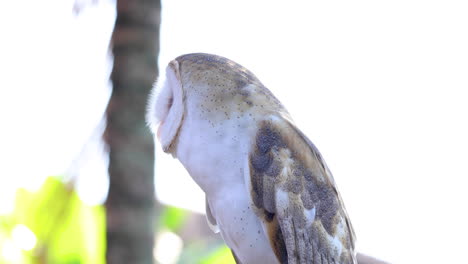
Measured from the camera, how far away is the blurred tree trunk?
1.77 meters

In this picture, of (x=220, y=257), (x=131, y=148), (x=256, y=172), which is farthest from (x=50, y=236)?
(x=256, y=172)

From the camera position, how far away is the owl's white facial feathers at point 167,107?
5.45 ft

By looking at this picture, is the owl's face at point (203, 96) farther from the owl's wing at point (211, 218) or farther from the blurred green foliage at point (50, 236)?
the blurred green foliage at point (50, 236)

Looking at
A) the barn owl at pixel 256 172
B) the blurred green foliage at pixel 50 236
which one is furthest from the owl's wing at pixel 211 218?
the blurred green foliage at pixel 50 236

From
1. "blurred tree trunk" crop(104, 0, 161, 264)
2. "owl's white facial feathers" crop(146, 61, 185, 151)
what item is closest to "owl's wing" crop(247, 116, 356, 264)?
"owl's white facial feathers" crop(146, 61, 185, 151)

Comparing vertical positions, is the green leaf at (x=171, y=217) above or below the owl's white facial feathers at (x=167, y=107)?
below

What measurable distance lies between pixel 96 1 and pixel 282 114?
30.5 inches

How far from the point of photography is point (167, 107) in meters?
1.76

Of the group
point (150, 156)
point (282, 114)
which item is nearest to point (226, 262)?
point (150, 156)

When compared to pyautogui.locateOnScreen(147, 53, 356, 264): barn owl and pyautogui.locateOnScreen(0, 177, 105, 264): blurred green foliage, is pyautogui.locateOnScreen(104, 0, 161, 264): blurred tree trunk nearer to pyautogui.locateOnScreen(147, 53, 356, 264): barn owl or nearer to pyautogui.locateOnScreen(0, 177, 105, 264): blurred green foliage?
pyautogui.locateOnScreen(147, 53, 356, 264): barn owl

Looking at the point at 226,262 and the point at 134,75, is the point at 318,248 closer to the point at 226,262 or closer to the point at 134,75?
the point at 134,75

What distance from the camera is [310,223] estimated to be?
151 centimetres

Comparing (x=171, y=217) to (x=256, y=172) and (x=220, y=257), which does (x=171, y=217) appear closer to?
(x=220, y=257)

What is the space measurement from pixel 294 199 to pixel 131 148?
0.55m
